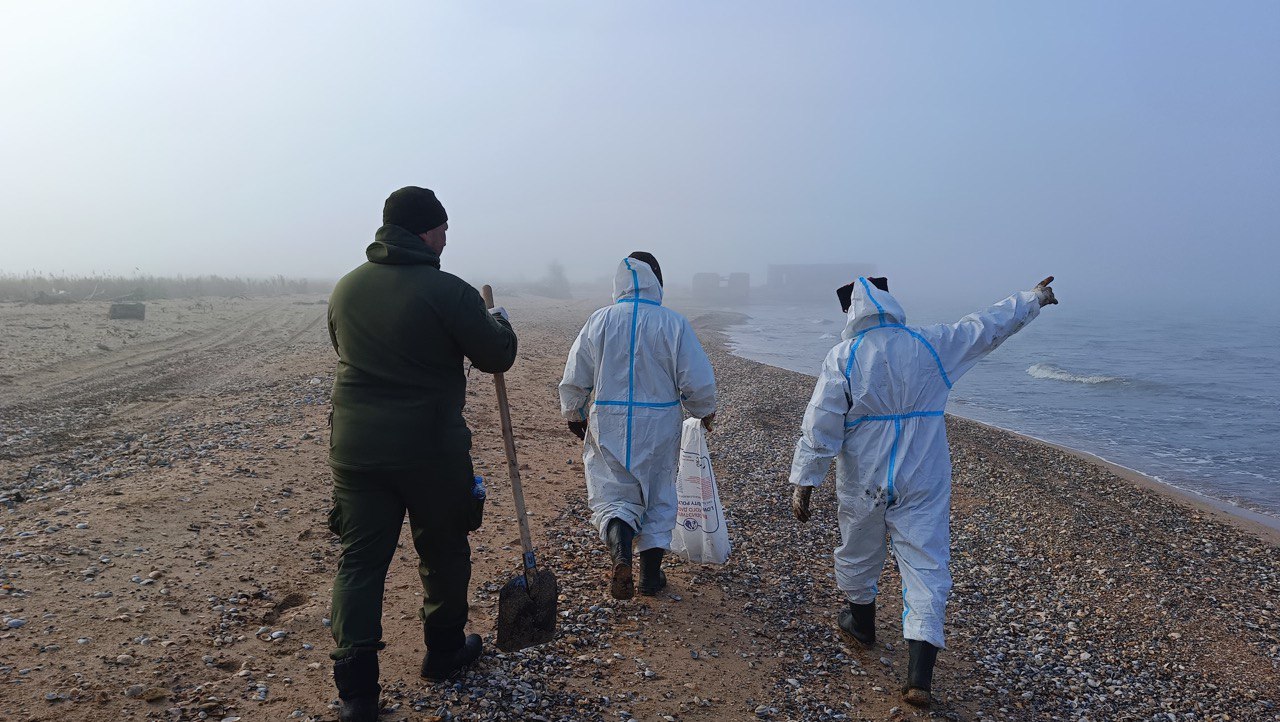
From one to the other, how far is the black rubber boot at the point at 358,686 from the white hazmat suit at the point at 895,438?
7.49 feet

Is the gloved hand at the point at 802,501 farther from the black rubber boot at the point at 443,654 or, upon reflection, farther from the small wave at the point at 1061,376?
the small wave at the point at 1061,376

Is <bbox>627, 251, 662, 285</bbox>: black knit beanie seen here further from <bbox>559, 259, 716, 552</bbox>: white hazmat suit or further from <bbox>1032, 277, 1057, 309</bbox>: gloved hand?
<bbox>1032, 277, 1057, 309</bbox>: gloved hand

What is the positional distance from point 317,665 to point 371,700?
26.4 inches

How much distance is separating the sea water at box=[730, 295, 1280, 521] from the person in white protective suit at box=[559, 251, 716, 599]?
9855 mm

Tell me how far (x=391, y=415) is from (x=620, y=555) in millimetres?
1809

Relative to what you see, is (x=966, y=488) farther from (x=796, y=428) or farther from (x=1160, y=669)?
(x=1160, y=669)

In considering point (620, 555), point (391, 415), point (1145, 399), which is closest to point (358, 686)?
point (391, 415)

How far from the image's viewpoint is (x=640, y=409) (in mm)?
4434

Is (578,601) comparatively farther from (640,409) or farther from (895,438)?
(895,438)

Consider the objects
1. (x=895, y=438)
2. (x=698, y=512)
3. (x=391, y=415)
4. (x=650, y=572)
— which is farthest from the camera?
(x=698, y=512)

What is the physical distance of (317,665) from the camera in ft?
11.3

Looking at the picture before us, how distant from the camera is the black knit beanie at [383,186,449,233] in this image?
121 inches

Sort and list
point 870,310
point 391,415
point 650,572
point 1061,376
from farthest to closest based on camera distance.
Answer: point 1061,376 < point 650,572 < point 870,310 < point 391,415

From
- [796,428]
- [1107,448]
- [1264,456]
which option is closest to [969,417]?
[1107,448]
